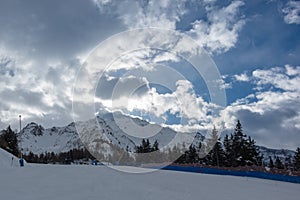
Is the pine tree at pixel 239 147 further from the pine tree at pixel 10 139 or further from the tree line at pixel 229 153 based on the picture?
the pine tree at pixel 10 139

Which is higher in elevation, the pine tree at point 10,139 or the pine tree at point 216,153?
the pine tree at point 10,139

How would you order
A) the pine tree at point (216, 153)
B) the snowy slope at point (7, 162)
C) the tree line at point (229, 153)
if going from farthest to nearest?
the pine tree at point (216, 153) → the tree line at point (229, 153) → the snowy slope at point (7, 162)

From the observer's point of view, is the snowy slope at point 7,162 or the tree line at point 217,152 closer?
the snowy slope at point 7,162

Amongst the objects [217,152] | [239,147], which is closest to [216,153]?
[217,152]

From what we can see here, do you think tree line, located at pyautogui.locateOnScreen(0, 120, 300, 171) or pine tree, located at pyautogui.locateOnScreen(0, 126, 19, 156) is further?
pine tree, located at pyautogui.locateOnScreen(0, 126, 19, 156)

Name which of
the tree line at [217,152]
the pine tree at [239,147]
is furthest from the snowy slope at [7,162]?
the pine tree at [239,147]

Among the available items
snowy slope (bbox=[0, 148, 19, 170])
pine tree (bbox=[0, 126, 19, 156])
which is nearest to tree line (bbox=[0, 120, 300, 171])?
pine tree (bbox=[0, 126, 19, 156])

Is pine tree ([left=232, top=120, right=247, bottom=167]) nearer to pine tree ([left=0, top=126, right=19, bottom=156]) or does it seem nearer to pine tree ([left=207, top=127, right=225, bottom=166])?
pine tree ([left=207, top=127, right=225, bottom=166])

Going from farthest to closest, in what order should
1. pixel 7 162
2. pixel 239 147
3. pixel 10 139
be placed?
pixel 10 139 → pixel 239 147 → pixel 7 162

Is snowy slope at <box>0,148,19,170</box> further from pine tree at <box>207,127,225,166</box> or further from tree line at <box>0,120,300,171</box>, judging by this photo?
pine tree at <box>207,127,225,166</box>

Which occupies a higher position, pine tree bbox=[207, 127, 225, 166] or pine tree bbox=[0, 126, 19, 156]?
pine tree bbox=[0, 126, 19, 156]

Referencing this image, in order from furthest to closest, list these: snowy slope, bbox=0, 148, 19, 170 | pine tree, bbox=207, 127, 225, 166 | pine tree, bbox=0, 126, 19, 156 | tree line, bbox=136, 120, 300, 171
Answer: pine tree, bbox=0, 126, 19, 156
pine tree, bbox=207, 127, 225, 166
tree line, bbox=136, 120, 300, 171
snowy slope, bbox=0, 148, 19, 170

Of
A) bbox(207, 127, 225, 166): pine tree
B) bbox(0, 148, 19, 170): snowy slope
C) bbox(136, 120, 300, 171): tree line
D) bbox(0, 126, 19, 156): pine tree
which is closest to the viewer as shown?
bbox(0, 148, 19, 170): snowy slope

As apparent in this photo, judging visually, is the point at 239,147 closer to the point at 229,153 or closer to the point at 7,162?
the point at 229,153
